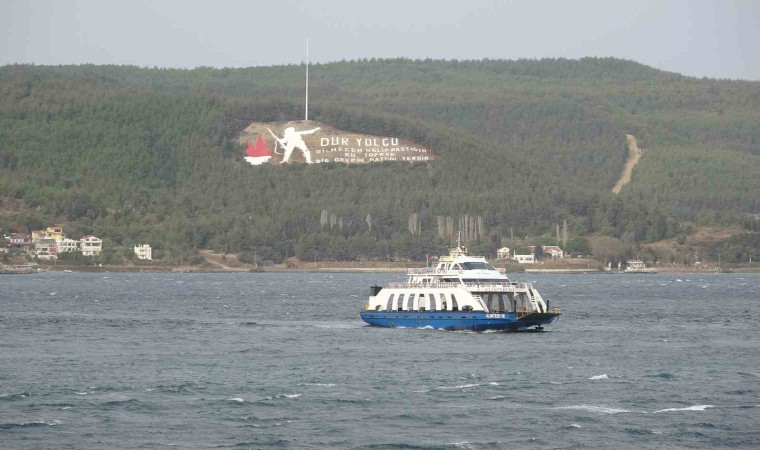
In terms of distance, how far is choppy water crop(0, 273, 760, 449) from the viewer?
226ft

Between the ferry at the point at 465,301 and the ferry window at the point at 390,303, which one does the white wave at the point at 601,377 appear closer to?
the ferry at the point at 465,301

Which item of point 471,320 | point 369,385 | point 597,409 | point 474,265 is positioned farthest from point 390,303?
point 597,409

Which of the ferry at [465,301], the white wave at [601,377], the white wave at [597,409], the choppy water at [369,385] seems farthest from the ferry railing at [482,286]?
the white wave at [597,409]

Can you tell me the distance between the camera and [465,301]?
4520 inches

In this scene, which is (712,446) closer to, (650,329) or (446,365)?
(446,365)

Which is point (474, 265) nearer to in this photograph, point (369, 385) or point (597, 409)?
point (369, 385)

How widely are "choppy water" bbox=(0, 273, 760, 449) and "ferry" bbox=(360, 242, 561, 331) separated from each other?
145 cm

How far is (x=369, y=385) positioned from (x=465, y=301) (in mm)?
31716

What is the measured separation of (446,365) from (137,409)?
23491mm

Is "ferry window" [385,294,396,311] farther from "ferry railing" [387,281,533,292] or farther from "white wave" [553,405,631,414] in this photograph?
"white wave" [553,405,631,414]

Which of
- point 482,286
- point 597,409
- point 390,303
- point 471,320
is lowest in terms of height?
point 597,409

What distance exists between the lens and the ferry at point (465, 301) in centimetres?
11438

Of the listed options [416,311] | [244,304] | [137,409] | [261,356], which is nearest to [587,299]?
[244,304]

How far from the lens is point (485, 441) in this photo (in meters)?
67.3
